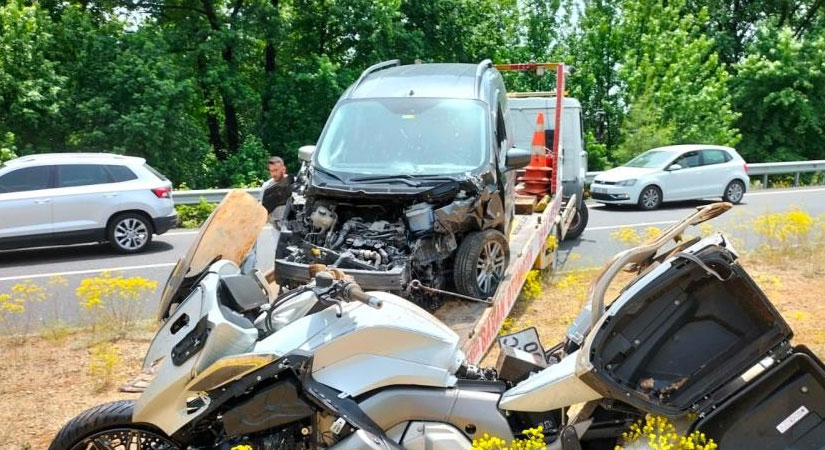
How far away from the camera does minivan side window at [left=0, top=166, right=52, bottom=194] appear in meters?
11.5

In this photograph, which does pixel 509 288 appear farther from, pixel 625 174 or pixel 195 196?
pixel 625 174

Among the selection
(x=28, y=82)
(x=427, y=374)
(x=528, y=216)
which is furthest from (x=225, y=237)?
(x=28, y=82)

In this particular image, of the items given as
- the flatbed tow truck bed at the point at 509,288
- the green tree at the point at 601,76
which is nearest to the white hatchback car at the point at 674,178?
the green tree at the point at 601,76

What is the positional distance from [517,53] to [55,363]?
20.3 m

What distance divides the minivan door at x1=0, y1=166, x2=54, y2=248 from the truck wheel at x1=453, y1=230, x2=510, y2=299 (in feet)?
26.3

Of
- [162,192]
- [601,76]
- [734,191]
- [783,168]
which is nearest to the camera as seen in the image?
[162,192]

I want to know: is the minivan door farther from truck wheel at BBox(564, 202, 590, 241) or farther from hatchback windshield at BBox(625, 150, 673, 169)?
hatchback windshield at BBox(625, 150, 673, 169)

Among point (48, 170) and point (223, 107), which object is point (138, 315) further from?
point (223, 107)

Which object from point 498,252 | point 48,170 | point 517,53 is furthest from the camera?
point 517,53

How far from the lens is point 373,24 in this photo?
66.5 feet

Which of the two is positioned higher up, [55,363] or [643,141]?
[643,141]

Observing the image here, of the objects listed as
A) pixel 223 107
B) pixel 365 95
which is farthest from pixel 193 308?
pixel 223 107

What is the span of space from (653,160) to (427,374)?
609 inches

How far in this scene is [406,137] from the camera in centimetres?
692
